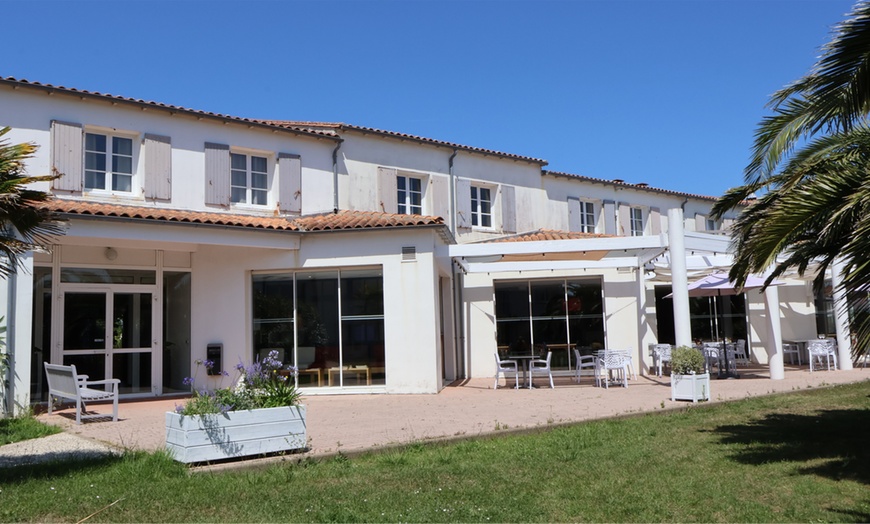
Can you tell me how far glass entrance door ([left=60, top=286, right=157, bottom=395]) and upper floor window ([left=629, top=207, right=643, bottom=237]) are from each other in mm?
15647

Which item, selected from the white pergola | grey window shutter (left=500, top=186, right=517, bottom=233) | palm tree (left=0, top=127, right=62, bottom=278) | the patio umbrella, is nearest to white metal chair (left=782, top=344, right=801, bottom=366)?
the white pergola

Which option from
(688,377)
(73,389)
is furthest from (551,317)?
(73,389)

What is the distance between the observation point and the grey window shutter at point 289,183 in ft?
53.7

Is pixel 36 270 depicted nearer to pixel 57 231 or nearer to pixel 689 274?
pixel 57 231

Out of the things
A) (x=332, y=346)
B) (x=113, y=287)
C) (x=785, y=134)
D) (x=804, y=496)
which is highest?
(x=785, y=134)

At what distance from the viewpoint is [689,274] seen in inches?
747

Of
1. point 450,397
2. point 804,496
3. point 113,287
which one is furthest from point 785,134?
point 113,287

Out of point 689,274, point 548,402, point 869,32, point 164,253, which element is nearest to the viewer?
point 869,32

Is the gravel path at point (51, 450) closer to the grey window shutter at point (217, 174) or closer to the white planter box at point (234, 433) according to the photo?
the white planter box at point (234, 433)

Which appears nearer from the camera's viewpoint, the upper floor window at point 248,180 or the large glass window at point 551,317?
the upper floor window at point 248,180

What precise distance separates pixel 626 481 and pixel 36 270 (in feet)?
37.6

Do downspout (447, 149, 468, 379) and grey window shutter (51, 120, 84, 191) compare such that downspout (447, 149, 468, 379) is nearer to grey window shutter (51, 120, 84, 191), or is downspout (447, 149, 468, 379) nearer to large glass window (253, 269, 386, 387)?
large glass window (253, 269, 386, 387)

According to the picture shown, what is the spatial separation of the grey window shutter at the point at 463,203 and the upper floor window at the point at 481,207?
1.44ft

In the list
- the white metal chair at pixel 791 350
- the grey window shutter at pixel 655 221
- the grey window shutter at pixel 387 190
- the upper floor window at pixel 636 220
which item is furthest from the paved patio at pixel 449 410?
the grey window shutter at pixel 655 221
